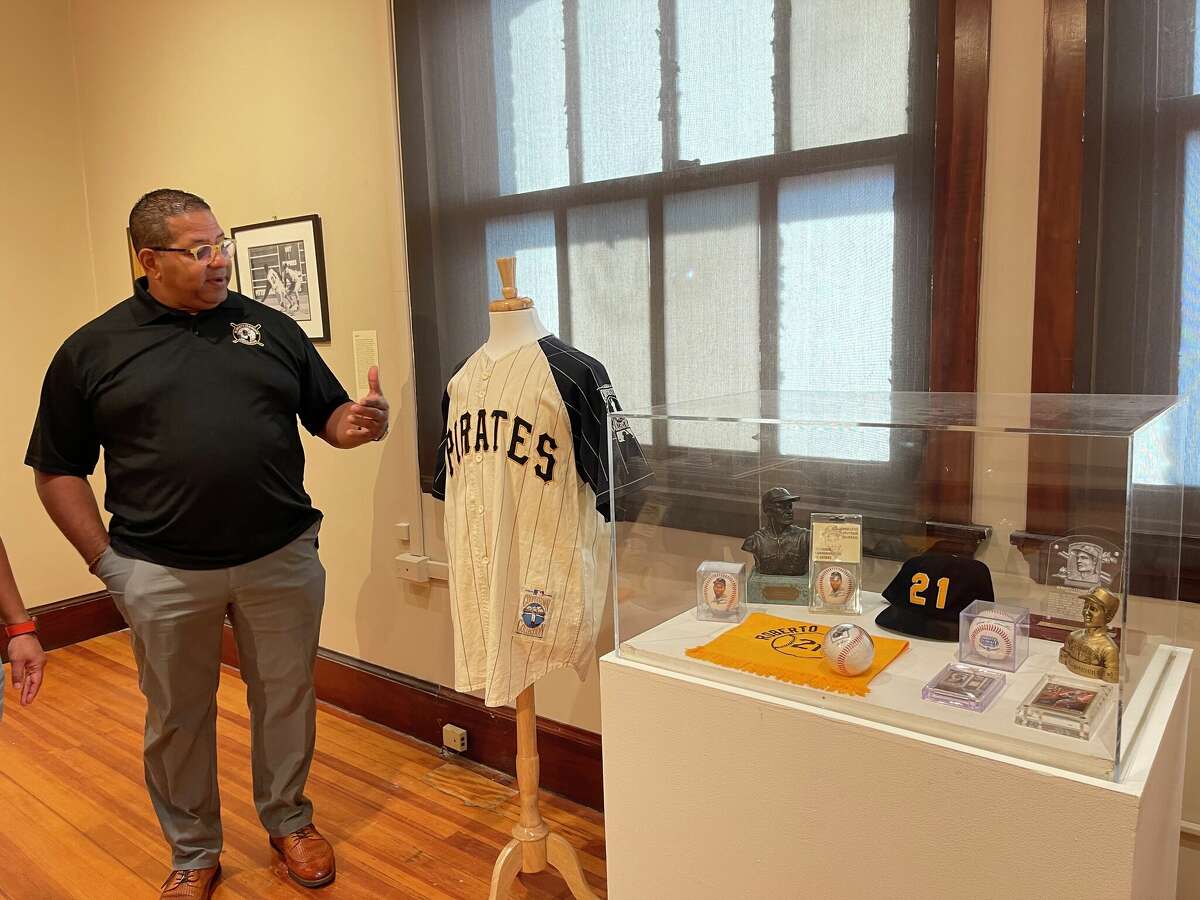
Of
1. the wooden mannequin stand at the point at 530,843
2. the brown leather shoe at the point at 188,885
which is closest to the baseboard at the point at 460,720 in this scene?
the wooden mannequin stand at the point at 530,843

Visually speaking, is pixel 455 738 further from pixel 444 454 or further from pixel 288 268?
pixel 288 268

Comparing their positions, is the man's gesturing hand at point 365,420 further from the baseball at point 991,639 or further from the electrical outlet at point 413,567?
the baseball at point 991,639

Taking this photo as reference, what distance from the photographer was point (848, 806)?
Answer: 4.56 ft

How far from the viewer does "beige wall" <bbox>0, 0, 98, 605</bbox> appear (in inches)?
161

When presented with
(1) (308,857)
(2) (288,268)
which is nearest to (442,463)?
(1) (308,857)

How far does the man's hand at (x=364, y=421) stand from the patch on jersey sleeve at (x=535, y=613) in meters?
0.72

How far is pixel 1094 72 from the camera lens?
169 cm

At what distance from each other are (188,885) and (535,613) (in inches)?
47.2

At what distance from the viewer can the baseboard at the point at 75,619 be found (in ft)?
14.0

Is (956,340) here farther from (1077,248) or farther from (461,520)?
(461,520)

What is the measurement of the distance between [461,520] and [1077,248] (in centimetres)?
136

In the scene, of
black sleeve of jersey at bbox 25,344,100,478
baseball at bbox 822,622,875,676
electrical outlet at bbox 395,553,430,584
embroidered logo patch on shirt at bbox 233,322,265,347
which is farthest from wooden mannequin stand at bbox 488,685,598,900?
black sleeve of jersey at bbox 25,344,100,478

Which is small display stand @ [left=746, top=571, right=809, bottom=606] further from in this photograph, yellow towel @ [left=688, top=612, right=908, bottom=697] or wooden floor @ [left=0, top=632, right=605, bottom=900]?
wooden floor @ [left=0, top=632, right=605, bottom=900]

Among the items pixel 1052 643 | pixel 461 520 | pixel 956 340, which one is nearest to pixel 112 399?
pixel 461 520
